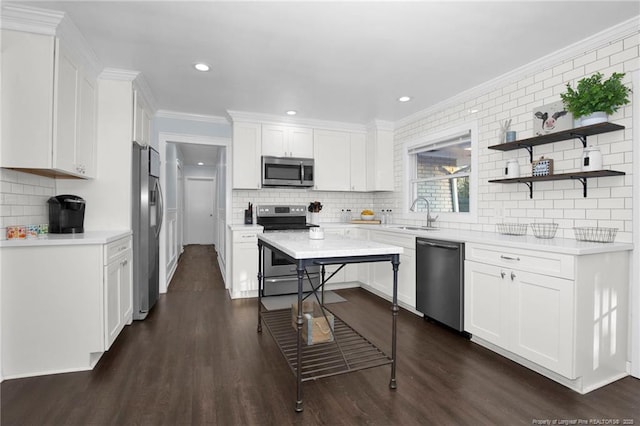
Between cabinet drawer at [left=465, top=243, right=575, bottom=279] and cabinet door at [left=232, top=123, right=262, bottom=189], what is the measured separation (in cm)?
291

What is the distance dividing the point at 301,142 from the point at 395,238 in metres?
2.04

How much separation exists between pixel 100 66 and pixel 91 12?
890 mm

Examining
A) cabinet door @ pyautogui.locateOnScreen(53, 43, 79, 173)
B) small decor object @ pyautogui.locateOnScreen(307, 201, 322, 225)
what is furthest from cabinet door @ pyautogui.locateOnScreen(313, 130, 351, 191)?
cabinet door @ pyautogui.locateOnScreen(53, 43, 79, 173)

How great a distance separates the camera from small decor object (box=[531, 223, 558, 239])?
2.60 m

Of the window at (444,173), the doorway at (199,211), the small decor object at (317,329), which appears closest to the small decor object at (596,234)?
the window at (444,173)

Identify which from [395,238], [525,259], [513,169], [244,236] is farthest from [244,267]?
[513,169]

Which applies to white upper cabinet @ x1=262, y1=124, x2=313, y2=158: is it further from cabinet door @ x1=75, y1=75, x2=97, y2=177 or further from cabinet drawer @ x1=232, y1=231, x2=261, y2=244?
cabinet door @ x1=75, y1=75, x2=97, y2=177

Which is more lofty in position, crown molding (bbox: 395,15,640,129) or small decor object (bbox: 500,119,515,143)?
crown molding (bbox: 395,15,640,129)

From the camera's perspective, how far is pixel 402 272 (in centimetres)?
367

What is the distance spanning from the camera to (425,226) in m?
4.16

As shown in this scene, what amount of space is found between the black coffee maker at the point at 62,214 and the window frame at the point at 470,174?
3.78m

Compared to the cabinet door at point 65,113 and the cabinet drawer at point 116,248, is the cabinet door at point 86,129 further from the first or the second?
the cabinet drawer at point 116,248

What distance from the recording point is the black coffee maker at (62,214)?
2609 mm

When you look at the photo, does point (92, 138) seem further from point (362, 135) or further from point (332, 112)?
point (362, 135)
